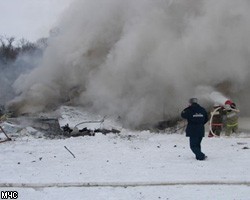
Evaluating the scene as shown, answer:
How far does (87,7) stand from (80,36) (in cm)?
170

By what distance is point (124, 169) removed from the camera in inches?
321

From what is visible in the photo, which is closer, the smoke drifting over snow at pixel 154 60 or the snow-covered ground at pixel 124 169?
the snow-covered ground at pixel 124 169

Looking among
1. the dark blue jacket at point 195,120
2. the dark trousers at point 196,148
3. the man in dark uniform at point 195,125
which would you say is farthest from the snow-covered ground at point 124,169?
the dark blue jacket at point 195,120

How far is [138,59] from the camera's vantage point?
59.8ft

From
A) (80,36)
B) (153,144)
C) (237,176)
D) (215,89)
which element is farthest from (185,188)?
(80,36)

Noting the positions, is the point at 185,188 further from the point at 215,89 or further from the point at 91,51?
the point at 91,51

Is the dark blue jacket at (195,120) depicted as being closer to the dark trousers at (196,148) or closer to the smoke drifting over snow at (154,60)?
the dark trousers at (196,148)

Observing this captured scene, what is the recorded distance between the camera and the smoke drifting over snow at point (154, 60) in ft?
56.6

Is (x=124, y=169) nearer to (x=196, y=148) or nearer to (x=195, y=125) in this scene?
(x=196, y=148)

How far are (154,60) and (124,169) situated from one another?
33.3ft

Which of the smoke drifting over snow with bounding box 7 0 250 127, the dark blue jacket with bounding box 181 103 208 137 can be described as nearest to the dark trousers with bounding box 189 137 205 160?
the dark blue jacket with bounding box 181 103 208 137

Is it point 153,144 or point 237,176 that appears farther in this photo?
point 153,144

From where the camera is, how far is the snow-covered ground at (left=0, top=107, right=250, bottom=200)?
662 centimetres

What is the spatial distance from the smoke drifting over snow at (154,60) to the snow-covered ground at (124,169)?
5.67 m
